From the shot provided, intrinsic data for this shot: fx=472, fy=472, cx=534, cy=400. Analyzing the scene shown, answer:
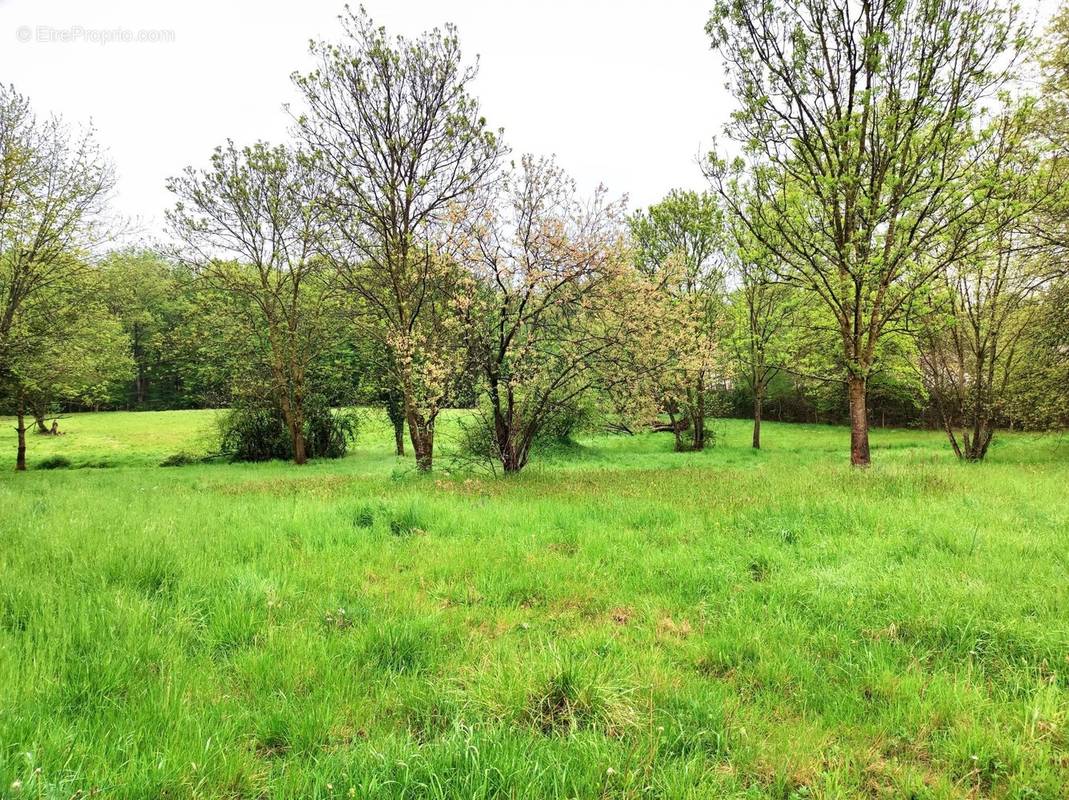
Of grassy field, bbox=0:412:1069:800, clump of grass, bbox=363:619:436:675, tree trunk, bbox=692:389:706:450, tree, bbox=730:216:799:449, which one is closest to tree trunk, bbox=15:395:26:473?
grassy field, bbox=0:412:1069:800

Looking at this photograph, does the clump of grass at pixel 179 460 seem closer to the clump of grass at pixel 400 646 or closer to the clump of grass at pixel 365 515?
the clump of grass at pixel 365 515

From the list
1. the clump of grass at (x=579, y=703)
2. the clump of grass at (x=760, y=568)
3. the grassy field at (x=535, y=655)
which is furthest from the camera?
the clump of grass at (x=760, y=568)

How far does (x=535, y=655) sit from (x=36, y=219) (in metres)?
23.7

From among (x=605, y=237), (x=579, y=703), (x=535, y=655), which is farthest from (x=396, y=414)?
(x=579, y=703)

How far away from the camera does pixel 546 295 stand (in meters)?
11.4

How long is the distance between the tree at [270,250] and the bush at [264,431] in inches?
54.4

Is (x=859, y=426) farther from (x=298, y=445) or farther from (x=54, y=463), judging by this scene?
(x=54, y=463)

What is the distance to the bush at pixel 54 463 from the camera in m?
23.3

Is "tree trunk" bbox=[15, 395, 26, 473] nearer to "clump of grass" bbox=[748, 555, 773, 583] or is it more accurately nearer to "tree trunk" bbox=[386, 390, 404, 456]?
"tree trunk" bbox=[386, 390, 404, 456]

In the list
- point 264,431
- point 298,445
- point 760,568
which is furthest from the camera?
point 264,431

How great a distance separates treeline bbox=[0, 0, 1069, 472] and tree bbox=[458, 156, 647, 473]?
66mm

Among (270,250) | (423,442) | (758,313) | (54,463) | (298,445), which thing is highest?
(270,250)

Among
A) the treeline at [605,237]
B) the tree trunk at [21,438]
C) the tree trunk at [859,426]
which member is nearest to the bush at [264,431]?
the treeline at [605,237]

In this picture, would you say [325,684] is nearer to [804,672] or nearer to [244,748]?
[244,748]
